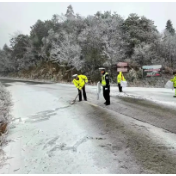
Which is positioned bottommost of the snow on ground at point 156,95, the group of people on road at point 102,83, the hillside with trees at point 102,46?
the snow on ground at point 156,95

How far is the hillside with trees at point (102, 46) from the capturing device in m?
22.9

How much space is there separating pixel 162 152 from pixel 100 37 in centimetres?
2324

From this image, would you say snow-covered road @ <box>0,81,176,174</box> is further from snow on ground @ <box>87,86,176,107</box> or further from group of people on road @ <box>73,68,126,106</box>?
snow on ground @ <box>87,86,176,107</box>

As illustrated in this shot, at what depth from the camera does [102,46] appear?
2495 centimetres

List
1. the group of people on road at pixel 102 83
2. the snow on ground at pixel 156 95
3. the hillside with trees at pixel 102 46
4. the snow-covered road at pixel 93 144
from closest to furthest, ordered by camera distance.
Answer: the snow-covered road at pixel 93 144 → the group of people on road at pixel 102 83 → the snow on ground at pixel 156 95 → the hillside with trees at pixel 102 46

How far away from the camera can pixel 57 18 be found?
134 feet

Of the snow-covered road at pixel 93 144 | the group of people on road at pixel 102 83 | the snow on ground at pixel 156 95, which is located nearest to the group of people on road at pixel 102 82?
the group of people on road at pixel 102 83

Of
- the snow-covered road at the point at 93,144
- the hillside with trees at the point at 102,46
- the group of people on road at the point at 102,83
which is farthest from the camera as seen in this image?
the hillside with trees at the point at 102,46

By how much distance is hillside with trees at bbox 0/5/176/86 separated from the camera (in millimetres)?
22938

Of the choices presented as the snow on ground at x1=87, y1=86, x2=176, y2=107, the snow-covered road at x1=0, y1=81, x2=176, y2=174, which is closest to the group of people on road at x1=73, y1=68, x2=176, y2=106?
the snow on ground at x1=87, y1=86, x2=176, y2=107

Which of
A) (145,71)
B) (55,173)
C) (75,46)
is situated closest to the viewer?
(55,173)

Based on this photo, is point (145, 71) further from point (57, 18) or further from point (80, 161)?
point (57, 18)

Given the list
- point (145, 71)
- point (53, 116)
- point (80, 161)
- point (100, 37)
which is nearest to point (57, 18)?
point (100, 37)

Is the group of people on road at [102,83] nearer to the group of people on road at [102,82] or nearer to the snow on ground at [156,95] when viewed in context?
the group of people on road at [102,82]
